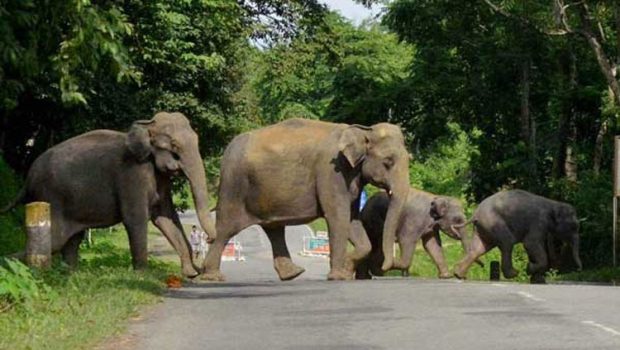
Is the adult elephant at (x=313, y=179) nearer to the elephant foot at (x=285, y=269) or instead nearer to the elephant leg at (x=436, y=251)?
the elephant foot at (x=285, y=269)

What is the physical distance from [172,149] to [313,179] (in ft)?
8.42

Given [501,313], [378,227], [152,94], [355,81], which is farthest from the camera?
[355,81]

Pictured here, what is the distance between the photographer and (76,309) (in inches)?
544

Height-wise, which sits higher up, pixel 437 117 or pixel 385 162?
pixel 437 117

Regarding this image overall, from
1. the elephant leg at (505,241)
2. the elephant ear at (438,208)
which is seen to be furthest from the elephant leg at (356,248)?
the elephant leg at (505,241)

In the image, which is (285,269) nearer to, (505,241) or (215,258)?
(215,258)

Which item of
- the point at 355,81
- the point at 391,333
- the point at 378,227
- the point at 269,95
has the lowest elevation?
the point at 391,333

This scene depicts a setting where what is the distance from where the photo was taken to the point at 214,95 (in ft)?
128

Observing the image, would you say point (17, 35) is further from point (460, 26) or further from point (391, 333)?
point (460, 26)

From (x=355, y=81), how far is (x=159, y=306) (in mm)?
31458

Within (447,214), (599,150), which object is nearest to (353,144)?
(447,214)

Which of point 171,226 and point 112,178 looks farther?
point 171,226

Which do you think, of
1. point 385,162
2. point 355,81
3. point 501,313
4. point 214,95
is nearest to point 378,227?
point 385,162

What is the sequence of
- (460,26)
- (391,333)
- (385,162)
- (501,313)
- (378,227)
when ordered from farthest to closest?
(460,26) → (378,227) → (385,162) → (501,313) → (391,333)
